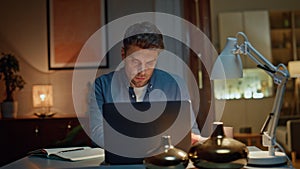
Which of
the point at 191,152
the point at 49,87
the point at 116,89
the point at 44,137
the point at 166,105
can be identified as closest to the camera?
the point at 191,152

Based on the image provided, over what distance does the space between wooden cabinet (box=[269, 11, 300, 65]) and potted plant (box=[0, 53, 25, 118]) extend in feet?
12.5

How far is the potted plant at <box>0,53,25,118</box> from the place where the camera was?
11.6 ft

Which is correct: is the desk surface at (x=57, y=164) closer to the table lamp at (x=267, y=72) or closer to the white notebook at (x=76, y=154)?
the white notebook at (x=76, y=154)

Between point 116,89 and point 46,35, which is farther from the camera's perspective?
point 46,35

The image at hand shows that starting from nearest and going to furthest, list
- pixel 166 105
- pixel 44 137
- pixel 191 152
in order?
pixel 191 152, pixel 166 105, pixel 44 137

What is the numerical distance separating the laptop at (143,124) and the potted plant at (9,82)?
7.94 ft

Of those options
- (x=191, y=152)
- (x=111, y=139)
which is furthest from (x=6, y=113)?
(x=191, y=152)

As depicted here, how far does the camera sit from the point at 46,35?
3.88 metres

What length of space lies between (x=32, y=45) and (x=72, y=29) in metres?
0.42

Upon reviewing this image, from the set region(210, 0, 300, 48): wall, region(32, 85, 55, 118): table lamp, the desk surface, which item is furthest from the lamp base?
region(210, 0, 300, 48): wall

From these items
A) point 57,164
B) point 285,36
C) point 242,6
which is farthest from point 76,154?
point 285,36

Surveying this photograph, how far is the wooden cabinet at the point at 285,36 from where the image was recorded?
19.3 feet

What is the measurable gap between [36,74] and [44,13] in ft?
1.98

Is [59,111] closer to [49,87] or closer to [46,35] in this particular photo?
[49,87]
